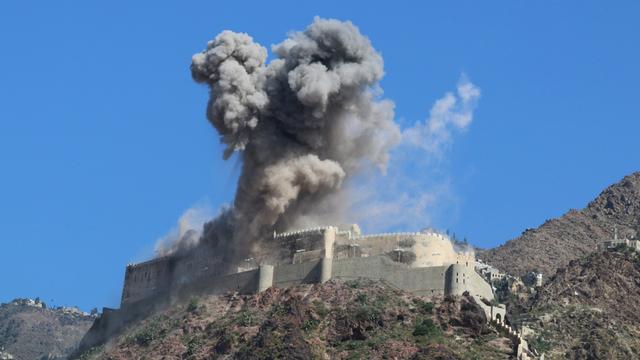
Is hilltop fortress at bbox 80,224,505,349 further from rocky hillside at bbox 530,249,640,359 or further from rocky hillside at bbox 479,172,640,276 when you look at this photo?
rocky hillside at bbox 479,172,640,276

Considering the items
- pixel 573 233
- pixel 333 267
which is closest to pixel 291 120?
pixel 333 267

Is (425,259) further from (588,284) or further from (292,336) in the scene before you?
(588,284)

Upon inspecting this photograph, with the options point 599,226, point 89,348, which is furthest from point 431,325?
point 599,226

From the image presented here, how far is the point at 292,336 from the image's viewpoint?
10419cm

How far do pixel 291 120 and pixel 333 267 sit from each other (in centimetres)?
1842

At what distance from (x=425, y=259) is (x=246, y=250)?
59.1 ft

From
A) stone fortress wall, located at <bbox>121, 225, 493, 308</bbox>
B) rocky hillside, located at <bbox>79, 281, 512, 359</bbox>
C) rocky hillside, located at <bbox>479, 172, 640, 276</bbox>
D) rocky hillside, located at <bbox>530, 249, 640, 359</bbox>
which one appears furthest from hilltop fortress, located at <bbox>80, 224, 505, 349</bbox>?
rocky hillside, located at <bbox>479, 172, 640, 276</bbox>

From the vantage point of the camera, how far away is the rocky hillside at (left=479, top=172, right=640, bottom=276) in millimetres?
165000

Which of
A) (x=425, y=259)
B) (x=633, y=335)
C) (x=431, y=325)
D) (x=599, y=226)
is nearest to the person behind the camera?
(x=431, y=325)

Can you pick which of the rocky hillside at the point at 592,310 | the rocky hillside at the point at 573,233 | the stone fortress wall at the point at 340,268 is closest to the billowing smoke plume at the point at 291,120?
the stone fortress wall at the point at 340,268

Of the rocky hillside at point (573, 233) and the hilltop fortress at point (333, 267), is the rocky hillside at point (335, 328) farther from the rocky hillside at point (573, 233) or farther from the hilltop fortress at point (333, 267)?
the rocky hillside at point (573, 233)

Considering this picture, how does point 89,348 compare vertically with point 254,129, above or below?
below

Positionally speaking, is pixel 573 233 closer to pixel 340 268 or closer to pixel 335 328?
pixel 340 268

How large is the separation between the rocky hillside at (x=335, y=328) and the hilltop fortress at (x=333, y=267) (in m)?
1.16
